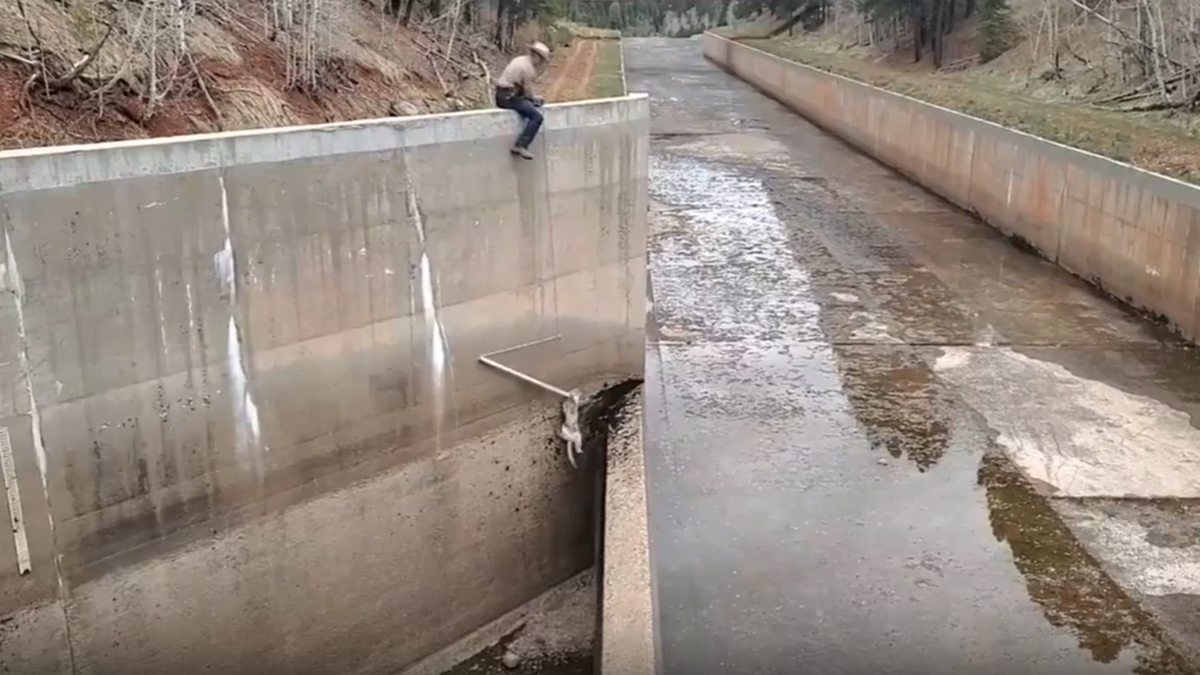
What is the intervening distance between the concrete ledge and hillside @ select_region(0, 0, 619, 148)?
4090 mm

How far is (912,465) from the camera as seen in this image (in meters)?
8.32

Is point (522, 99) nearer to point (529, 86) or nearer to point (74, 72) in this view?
point (529, 86)

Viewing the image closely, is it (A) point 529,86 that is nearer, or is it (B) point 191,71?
(A) point 529,86

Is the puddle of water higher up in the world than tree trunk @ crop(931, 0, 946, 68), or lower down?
lower down

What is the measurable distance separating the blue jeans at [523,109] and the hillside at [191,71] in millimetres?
2351

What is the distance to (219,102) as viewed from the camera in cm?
891

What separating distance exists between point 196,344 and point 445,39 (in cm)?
1290

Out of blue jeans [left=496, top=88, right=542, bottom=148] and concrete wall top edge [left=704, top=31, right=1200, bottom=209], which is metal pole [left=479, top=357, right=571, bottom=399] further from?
concrete wall top edge [left=704, top=31, right=1200, bottom=209]

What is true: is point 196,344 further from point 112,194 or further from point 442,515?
point 442,515

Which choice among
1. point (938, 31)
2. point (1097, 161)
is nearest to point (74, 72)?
point (1097, 161)

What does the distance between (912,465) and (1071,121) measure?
1033 centimetres

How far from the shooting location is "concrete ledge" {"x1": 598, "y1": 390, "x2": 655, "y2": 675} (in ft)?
19.2

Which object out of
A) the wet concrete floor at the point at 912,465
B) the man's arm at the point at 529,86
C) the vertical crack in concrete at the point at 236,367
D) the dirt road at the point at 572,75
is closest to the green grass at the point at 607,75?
the dirt road at the point at 572,75

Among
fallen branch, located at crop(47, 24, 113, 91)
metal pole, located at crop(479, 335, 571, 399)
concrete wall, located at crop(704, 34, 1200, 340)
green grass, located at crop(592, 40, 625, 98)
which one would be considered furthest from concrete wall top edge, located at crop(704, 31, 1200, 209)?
fallen branch, located at crop(47, 24, 113, 91)
